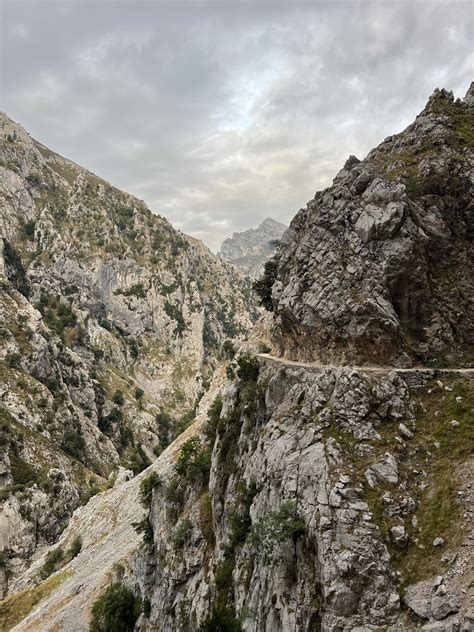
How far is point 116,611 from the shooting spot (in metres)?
38.2

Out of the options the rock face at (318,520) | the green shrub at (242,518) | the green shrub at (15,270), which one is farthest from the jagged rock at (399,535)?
the green shrub at (15,270)

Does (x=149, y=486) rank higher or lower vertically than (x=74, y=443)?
higher

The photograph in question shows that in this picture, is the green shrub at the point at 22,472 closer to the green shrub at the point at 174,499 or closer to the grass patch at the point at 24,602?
the grass patch at the point at 24,602

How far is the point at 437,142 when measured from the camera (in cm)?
3694

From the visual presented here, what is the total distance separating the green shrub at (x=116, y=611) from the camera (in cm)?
3719

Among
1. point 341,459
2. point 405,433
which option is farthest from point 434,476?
point 341,459

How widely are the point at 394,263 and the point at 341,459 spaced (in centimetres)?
1554

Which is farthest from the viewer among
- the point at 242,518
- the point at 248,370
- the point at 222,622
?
the point at 248,370

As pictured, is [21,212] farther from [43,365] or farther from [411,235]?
[411,235]

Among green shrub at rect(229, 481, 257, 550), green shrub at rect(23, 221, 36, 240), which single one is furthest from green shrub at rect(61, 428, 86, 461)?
green shrub at rect(23, 221, 36, 240)

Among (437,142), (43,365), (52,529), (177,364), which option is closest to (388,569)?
(437,142)

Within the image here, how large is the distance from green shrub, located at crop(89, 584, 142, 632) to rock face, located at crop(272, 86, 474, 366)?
2782cm

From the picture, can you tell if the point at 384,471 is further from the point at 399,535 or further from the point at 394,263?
the point at 394,263

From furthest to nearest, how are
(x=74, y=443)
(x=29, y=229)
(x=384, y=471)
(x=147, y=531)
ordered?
(x=29, y=229), (x=74, y=443), (x=147, y=531), (x=384, y=471)
